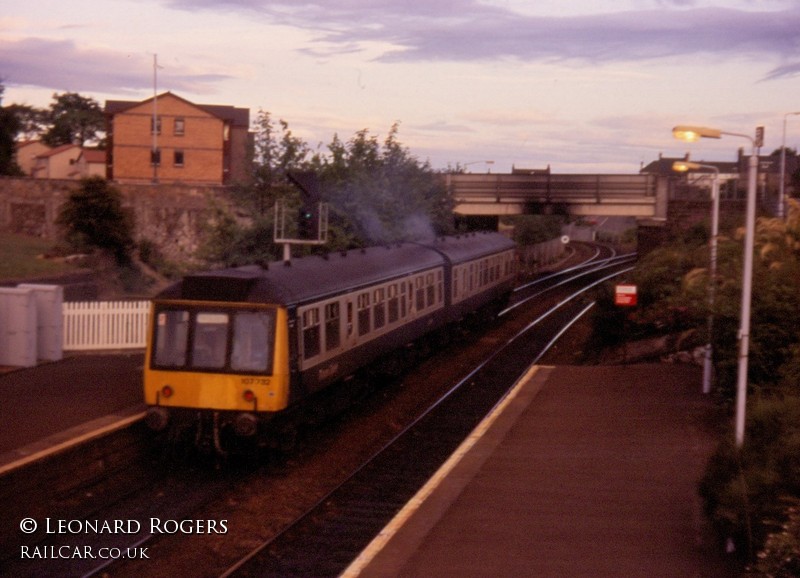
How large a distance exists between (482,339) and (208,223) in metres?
8.30

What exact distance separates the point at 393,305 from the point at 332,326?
3.81 metres

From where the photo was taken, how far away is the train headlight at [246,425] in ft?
39.4

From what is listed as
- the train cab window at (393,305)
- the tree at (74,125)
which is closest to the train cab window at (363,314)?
the train cab window at (393,305)

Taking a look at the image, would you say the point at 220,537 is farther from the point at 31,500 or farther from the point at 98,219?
the point at 98,219

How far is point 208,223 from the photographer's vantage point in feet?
84.2

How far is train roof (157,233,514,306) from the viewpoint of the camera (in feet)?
41.0

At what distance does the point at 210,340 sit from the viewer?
40.6 feet

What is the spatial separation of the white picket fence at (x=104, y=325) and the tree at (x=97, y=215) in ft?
38.2

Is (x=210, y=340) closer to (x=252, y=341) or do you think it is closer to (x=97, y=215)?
(x=252, y=341)

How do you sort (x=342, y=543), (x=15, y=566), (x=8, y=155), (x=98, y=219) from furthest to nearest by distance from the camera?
(x=8, y=155), (x=98, y=219), (x=342, y=543), (x=15, y=566)

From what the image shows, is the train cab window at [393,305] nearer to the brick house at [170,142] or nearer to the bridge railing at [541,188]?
the bridge railing at [541,188]

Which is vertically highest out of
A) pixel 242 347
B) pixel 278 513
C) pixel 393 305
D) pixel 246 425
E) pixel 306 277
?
pixel 306 277

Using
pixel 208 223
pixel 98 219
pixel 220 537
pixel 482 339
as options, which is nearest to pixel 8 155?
pixel 98 219

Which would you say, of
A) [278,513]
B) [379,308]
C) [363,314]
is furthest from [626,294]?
[278,513]
